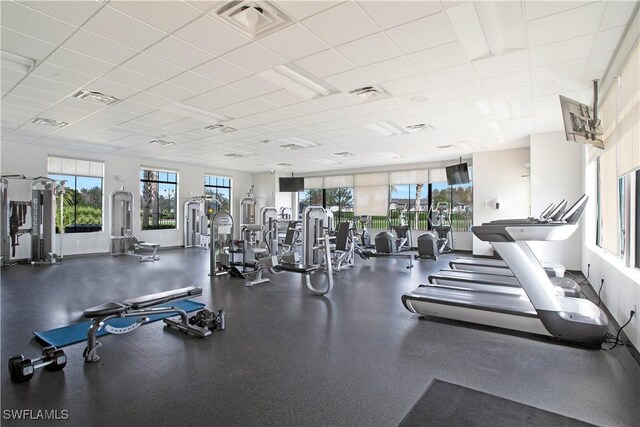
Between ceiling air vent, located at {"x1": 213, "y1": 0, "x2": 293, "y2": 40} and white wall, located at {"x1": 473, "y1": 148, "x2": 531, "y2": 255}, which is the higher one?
ceiling air vent, located at {"x1": 213, "y1": 0, "x2": 293, "y2": 40}

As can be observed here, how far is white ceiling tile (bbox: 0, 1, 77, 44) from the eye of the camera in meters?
2.79

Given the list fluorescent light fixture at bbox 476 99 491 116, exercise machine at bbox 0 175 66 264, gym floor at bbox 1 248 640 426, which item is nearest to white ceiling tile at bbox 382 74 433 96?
fluorescent light fixture at bbox 476 99 491 116

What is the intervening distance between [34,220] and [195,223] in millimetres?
4439

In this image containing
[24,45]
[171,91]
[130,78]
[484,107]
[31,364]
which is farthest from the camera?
[484,107]

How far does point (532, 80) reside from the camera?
13.8 feet

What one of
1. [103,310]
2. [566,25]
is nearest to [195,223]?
[103,310]

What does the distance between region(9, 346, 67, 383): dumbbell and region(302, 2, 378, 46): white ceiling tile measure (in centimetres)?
345

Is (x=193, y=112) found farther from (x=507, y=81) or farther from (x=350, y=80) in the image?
(x=507, y=81)

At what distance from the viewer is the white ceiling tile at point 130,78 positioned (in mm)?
4023

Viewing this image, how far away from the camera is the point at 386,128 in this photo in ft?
21.9

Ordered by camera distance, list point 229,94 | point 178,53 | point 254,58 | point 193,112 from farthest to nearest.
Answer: point 193,112
point 229,94
point 254,58
point 178,53

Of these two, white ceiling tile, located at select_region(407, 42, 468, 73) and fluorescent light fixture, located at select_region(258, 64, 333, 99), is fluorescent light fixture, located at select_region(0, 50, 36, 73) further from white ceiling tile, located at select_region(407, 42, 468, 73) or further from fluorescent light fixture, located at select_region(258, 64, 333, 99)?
white ceiling tile, located at select_region(407, 42, 468, 73)

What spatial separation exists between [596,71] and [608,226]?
74.9 inches

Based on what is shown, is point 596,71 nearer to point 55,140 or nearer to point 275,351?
point 275,351
